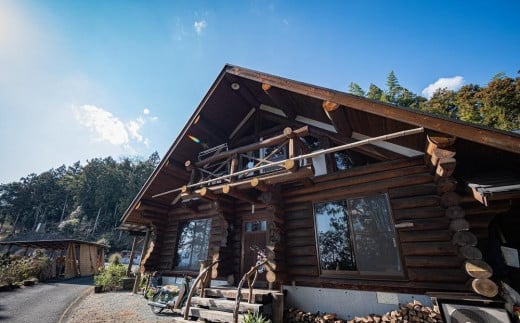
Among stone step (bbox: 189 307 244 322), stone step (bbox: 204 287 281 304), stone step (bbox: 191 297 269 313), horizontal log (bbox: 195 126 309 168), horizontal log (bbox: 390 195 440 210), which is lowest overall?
stone step (bbox: 189 307 244 322)

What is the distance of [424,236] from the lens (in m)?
5.31

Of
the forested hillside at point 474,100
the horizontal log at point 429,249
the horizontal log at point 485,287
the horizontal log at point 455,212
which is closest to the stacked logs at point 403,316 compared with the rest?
the horizontal log at point 485,287

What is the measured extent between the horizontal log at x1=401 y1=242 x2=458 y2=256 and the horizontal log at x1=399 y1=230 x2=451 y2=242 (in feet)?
0.30

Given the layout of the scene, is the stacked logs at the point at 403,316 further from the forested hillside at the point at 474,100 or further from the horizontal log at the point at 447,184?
the forested hillside at the point at 474,100

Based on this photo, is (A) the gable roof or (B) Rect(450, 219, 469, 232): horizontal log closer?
(B) Rect(450, 219, 469, 232): horizontal log

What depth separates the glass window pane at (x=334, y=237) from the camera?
6238mm

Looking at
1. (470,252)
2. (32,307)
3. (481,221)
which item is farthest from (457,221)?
(32,307)

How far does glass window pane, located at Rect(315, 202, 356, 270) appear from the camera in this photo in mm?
6238

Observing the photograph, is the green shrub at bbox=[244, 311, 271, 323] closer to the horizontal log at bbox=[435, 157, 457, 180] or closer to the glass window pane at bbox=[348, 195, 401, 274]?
the glass window pane at bbox=[348, 195, 401, 274]

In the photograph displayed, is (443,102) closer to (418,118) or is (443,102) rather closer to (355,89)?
(355,89)

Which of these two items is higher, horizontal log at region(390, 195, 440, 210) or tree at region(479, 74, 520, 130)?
tree at region(479, 74, 520, 130)

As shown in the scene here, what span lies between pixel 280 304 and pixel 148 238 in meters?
9.28

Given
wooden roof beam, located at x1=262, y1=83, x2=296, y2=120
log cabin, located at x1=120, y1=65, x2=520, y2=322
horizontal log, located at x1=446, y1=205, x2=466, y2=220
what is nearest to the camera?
horizontal log, located at x1=446, y1=205, x2=466, y2=220

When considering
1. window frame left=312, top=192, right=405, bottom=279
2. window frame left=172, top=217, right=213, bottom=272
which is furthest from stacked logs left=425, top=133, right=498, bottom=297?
window frame left=172, top=217, right=213, bottom=272
